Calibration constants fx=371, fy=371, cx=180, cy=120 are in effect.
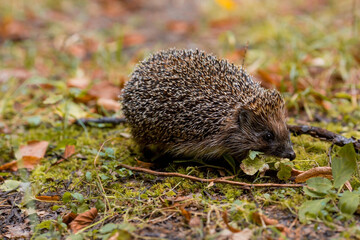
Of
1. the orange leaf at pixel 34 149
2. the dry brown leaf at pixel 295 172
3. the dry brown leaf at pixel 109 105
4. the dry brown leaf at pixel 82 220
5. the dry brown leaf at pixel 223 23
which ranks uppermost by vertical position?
the dry brown leaf at pixel 223 23

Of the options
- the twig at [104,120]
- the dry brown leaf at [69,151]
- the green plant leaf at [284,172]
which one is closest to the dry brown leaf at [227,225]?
the green plant leaf at [284,172]

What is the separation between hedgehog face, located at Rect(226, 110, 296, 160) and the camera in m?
4.92

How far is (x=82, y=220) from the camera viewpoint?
3.92m

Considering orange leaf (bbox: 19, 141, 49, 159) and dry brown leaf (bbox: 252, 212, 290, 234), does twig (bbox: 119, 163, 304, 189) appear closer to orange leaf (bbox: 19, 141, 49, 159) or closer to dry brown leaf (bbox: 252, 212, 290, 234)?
dry brown leaf (bbox: 252, 212, 290, 234)

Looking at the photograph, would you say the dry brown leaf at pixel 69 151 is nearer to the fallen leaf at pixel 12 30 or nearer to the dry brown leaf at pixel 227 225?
the dry brown leaf at pixel 227 225

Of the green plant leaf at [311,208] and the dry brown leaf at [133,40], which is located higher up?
the dry brown leaf at [133,40]

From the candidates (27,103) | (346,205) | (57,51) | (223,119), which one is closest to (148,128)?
(223,119)

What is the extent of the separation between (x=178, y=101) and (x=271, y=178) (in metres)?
1.59

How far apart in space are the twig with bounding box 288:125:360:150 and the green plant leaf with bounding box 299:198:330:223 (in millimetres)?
1446

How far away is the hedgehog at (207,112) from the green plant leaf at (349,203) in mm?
1324

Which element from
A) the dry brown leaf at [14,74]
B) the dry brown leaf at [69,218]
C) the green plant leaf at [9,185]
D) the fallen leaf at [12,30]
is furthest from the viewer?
the fallen leaf at [12,30]

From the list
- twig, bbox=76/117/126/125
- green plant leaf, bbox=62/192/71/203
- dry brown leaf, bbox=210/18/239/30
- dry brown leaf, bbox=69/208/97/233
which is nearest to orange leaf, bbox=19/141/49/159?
twig, bbox=76/117/126/125

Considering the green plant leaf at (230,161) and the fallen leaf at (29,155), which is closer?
the green plant leaf at (230,161)

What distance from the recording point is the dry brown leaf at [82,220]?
386 cm
